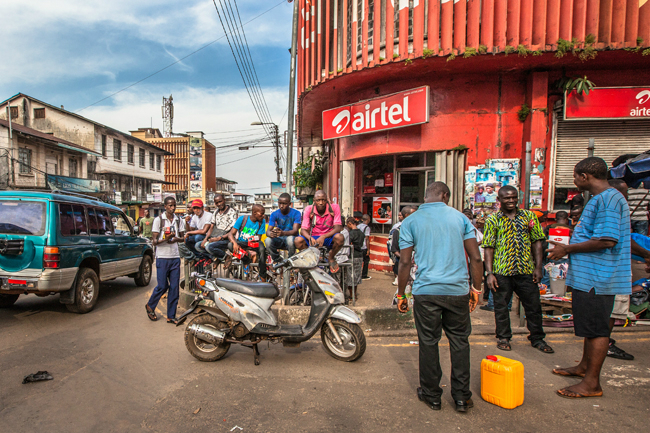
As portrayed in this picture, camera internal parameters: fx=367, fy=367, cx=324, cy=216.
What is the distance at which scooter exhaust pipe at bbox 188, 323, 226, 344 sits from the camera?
162 inches

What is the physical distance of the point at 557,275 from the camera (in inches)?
259

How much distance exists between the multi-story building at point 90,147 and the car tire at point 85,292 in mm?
25281

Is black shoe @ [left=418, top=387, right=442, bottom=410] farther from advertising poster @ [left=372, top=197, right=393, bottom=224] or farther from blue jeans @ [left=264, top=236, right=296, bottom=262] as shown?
advertising poster @ [left=372, top=197, right=393, bottom=224]

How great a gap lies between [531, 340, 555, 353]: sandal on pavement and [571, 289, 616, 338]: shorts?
1.22 meters

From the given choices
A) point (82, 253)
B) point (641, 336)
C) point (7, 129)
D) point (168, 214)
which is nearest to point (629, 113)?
point (641, 336)

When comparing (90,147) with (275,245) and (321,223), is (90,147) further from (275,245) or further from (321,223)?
(321,223)

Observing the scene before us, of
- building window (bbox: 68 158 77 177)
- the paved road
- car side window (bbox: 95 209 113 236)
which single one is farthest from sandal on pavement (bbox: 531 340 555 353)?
building window (bbox: 68 158 77 177)

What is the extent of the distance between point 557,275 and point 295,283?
4674mm

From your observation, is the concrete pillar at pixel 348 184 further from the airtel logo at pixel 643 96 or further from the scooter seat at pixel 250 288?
the airtel logo at pixel 643 96

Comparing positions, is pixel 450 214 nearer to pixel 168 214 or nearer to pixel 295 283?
pixel 295 283

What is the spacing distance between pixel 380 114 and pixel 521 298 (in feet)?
18.5

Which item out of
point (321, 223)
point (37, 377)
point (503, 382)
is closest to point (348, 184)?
point (321, 223)

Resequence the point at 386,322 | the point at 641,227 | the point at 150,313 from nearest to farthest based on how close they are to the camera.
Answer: the point at 386,322 < the point at 150,313 < the point at 641,227

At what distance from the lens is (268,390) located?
357cm
